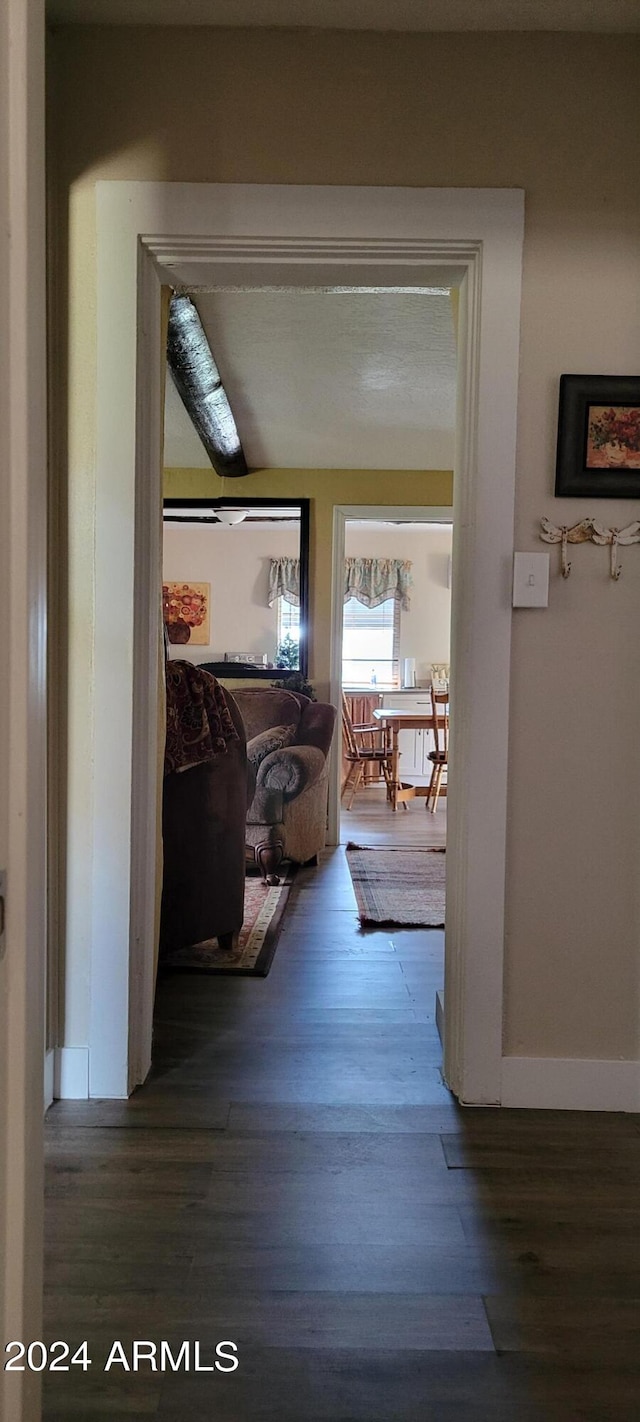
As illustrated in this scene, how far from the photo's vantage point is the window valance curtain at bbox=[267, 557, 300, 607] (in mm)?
8297

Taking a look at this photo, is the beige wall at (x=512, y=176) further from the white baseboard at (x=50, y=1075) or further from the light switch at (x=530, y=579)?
the white baseboard at (x=50, y=1075)

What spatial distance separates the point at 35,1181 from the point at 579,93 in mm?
2400

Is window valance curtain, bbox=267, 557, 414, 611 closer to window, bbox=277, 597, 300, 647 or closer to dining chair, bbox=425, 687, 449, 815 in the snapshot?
window, bbox=277, 597, 300, 647

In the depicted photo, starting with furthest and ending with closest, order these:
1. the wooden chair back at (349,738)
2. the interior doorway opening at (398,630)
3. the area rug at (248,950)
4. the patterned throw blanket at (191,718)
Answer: the interior doorway opening at (398,630), the wooden chair back at (349,738), the area rug at (248,950), the patterned throw blanket at (191,718)

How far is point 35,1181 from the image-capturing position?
0.82m

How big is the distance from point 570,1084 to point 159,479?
6.07 ft

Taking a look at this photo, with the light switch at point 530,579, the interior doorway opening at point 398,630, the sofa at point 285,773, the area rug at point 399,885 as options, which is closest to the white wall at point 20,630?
the light switch at point 530,579

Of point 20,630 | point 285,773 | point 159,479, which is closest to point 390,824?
point 285,773

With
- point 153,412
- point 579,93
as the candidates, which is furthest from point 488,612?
point 579,93

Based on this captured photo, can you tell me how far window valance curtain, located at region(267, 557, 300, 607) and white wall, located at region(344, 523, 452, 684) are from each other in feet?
1.97

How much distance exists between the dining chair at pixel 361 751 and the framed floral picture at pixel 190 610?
1.76 m

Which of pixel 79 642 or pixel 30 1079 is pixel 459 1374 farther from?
pixel 79 642

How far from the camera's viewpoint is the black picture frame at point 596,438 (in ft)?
6.53

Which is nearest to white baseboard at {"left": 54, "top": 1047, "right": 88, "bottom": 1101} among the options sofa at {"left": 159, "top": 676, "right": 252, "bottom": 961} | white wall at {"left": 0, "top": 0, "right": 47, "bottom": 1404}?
sofa at {"left": 159, "top": 676, "right": 252, "bottom": 961}
